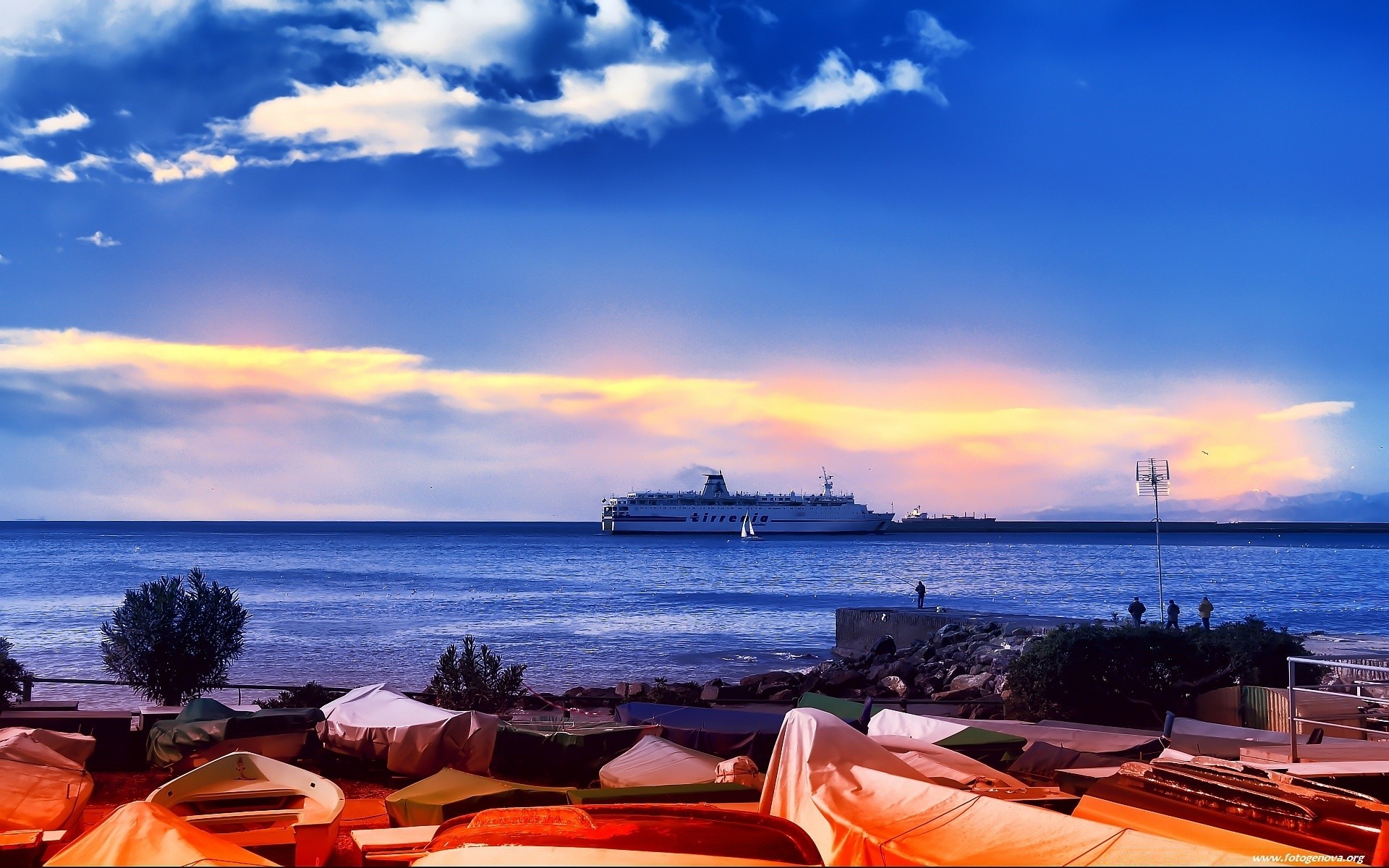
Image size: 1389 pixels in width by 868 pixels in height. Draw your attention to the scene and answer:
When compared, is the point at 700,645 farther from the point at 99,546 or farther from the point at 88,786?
the point at 99,546

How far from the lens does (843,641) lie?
3597cm

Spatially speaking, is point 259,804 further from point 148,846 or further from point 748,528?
point 748,528

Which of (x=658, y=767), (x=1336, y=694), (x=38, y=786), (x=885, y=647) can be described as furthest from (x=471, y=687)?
(x=885, y=647)

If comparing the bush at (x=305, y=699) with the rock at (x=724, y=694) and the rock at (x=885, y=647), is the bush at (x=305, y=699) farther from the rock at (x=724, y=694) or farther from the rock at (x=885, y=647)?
the rock at (x=885, y=647)

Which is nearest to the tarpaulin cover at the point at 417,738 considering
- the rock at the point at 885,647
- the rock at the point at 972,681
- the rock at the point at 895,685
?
the rock at the point at 895,685

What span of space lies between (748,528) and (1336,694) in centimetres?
13675

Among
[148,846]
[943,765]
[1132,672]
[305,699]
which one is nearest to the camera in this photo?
[148,846]

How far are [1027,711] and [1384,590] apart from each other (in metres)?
52.9

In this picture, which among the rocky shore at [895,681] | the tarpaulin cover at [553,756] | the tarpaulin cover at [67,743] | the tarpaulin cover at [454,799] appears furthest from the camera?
the rocky shore at [895,681]

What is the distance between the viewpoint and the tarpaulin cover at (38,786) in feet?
26.2

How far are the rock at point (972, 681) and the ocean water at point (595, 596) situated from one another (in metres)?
7.02

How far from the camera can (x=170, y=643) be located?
19516 millimetres

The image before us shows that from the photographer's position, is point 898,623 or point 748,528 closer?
point 898,623

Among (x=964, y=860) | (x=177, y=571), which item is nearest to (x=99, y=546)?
(x=177, y=571)
